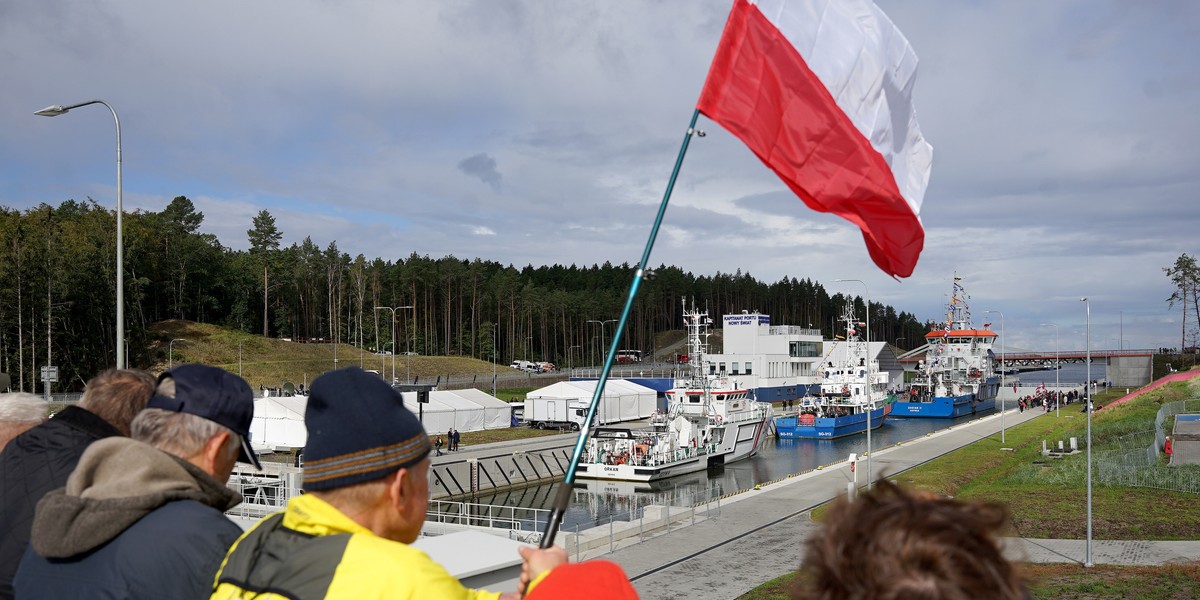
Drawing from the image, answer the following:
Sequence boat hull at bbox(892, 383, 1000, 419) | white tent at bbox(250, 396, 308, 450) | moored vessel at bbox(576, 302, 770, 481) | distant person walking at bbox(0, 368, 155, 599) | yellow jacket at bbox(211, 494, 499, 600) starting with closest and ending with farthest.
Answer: yellow jacket at bbox(211, 494, 499, 600)
distant person walking at bbox(0, 368, 155, 599)
white tent at bbox(250, 396, 308, 450)
moored vessel at bbox(576, 302, 770, 481)
boat hull at bbox(892, 383, 1000, 419)

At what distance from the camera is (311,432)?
222cm

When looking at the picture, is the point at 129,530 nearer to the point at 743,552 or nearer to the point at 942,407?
the point at 743,552

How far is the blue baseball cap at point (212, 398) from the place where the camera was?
294cm

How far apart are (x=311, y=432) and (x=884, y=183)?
4.17 meters

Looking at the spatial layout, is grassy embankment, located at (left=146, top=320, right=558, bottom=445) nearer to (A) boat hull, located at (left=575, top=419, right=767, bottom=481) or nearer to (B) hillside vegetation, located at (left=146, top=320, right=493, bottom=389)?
(B) hillside vegetation, located at (left=146, top=320, right=493, bottom=389)

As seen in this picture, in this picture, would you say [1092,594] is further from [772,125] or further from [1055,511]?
[772,125]

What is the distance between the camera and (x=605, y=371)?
11.5 feet

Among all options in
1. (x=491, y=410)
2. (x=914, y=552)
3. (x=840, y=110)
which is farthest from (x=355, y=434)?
(x=491, y=410)

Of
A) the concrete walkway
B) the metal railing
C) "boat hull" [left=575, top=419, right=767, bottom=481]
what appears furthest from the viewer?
"boat hull" [left=575, top=419, right=767, bottom=481]

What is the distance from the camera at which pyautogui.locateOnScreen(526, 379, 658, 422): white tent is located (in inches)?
2164

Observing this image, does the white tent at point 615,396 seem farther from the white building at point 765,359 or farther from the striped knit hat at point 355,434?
the striped knit hat at point 355,434

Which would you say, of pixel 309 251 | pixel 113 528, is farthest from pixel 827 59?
pixel 309 251

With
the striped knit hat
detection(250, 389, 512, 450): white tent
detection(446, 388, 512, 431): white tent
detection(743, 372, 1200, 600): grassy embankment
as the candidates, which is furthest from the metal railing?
the striped knit hat

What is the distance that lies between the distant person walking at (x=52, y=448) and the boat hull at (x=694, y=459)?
34996 millimetres
